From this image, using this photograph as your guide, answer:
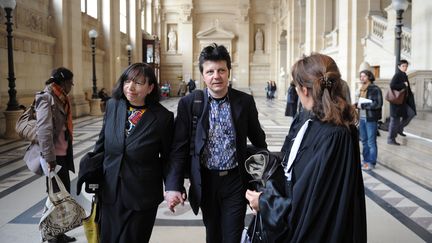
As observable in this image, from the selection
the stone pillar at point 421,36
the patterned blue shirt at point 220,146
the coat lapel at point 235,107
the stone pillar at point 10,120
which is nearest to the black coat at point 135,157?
the patterned blue shirt at point 220,146

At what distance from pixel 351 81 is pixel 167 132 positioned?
14.6 metres

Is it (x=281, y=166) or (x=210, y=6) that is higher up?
(x=210, y=6)

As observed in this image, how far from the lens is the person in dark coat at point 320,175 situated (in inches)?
72.9

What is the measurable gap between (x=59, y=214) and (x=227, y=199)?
4.79 feet

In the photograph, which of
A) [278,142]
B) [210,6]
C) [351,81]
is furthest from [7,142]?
[210,6]

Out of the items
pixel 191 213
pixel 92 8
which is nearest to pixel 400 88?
pixel 191 213

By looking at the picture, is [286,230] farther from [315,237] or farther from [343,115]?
[343,115]

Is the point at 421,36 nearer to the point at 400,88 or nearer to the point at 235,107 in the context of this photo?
the point at 400,88

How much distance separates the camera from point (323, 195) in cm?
185

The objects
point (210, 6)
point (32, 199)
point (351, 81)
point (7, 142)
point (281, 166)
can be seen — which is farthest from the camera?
point (210, 6)

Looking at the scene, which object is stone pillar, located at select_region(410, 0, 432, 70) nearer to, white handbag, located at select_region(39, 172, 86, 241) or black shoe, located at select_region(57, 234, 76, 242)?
black shoe, located at select_region(57, 234, 76, 242)

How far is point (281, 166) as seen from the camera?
6.98ft

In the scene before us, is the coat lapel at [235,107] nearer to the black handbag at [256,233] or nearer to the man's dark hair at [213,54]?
the man's dark hair at [213,54]

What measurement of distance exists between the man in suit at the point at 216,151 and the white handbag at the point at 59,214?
1.11 m
